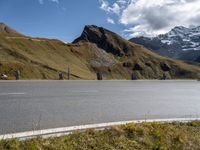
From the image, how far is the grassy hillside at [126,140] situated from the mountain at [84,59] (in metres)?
30.0

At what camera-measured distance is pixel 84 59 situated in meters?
98.6

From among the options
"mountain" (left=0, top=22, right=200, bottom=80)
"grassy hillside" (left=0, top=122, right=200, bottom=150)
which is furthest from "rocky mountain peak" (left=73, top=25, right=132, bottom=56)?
"grassy hillside" (left=0, top=122, right=200, bottom=150)

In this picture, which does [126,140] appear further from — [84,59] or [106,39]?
[106,39]

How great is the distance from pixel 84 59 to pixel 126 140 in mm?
91727

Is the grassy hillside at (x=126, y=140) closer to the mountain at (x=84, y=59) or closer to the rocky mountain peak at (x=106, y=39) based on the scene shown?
the mountain at (x=84, y=59)

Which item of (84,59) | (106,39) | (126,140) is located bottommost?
(126,140)

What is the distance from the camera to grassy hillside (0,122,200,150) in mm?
6207

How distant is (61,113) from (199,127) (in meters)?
4.23

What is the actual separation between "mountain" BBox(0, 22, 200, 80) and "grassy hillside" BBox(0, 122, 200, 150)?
30015mm

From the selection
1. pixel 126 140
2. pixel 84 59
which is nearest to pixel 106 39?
pixel 84 59

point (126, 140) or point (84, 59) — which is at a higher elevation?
point (84, 59)

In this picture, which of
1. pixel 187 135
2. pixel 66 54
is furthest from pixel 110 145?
pixel 66 54

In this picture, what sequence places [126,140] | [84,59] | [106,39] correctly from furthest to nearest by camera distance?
[106,39], [84,59], [126,140]

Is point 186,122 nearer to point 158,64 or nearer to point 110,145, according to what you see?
point 110,145
